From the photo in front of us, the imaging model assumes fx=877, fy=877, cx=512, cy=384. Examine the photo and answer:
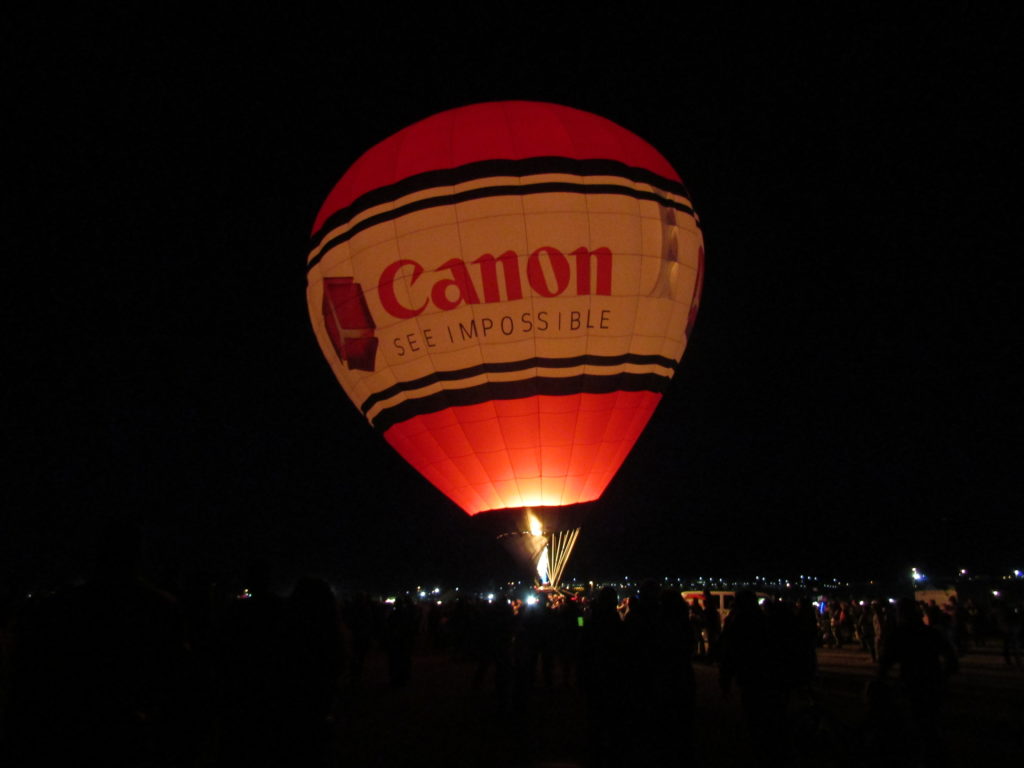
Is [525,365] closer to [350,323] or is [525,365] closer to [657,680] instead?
[350,323]

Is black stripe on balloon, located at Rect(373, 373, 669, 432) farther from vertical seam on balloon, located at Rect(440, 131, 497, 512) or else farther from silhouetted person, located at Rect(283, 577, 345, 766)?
silhouetted person, located at Rect(283, 577, 345, 766)

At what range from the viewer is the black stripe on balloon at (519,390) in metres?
14.1

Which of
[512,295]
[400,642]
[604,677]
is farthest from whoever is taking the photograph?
[512,295]

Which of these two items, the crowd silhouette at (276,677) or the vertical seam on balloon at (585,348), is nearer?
the crowd silhouette at (276,677)

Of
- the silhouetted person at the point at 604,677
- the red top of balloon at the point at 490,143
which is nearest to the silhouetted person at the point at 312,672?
the silhouetted person at the point at 604,677

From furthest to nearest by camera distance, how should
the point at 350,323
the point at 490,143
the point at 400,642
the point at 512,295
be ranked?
the point at 350,323 < the point at 490,143 < the point at 512,295 < the point at 400,642

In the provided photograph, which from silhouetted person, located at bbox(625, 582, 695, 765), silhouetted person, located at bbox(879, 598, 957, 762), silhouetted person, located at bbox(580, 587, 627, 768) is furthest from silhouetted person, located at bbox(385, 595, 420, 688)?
silhouetted person, located at bbox(879, 598, 957, 762)

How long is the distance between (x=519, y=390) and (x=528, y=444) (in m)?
0.99

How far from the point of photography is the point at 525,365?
1393cm

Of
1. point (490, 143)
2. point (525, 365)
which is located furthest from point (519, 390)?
point (490, 143)

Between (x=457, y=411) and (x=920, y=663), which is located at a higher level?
(x=457, y=411)

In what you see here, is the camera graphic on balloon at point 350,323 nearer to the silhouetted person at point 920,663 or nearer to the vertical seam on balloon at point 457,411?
the vertical seam on balloon at point 457,411

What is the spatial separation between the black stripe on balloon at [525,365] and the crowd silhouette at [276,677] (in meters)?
7.94

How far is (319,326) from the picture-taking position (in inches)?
628
